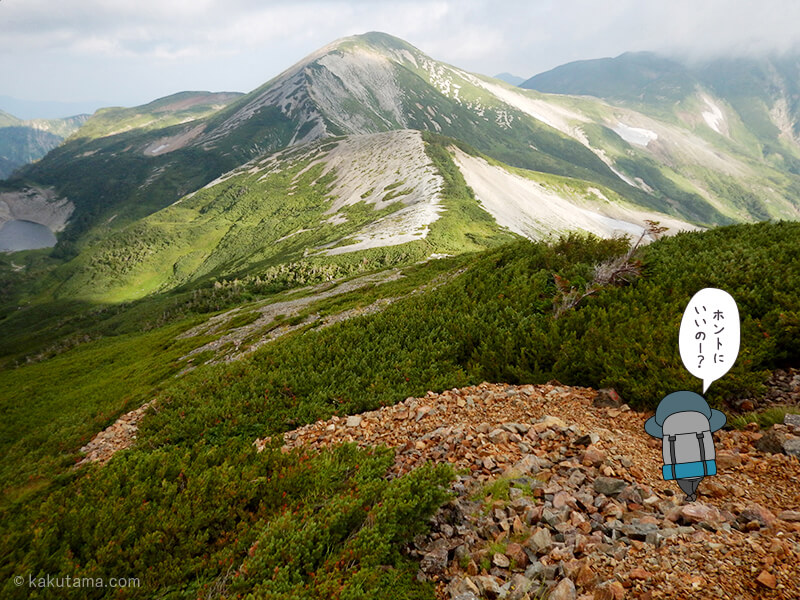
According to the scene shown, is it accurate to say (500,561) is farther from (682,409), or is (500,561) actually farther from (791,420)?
(791,420)

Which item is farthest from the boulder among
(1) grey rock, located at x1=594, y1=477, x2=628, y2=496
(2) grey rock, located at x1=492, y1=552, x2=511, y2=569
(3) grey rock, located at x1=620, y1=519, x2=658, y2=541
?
(2) grey rock, located at x1=492, y1=552, x2=511, y2=569

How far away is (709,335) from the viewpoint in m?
5.87

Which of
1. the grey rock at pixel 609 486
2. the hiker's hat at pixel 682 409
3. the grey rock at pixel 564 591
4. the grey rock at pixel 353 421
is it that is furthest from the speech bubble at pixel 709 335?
the grey rock at pixel 353 421

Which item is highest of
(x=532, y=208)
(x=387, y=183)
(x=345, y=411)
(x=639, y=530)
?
(x=387, y=183)

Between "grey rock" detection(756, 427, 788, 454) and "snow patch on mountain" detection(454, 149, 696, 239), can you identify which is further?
"snow patch on mountain" detection(454, 149, 696, 239)

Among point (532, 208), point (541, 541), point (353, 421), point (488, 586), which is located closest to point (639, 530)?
point (541, 541)

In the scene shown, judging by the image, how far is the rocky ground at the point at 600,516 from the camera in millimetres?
4180

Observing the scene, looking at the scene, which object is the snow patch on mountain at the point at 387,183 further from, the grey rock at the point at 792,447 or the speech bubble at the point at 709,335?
the grey rock at the point at 792,447

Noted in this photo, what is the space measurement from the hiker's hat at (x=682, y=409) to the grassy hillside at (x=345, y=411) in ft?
11.9

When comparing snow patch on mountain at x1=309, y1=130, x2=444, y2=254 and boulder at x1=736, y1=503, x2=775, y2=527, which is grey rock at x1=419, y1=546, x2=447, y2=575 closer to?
boulder at x1=736, y1=503, x2=775, y2=527

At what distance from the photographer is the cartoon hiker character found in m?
4.75

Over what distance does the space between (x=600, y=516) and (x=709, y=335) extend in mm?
3308

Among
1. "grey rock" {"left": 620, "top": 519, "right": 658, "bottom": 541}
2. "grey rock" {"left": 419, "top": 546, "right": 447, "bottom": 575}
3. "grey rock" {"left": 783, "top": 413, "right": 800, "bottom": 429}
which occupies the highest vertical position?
"grey rock" {"left": 783, "top": 413, "right": 800, "bottom": 429}

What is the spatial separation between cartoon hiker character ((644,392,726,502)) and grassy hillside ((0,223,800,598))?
3.61 m
